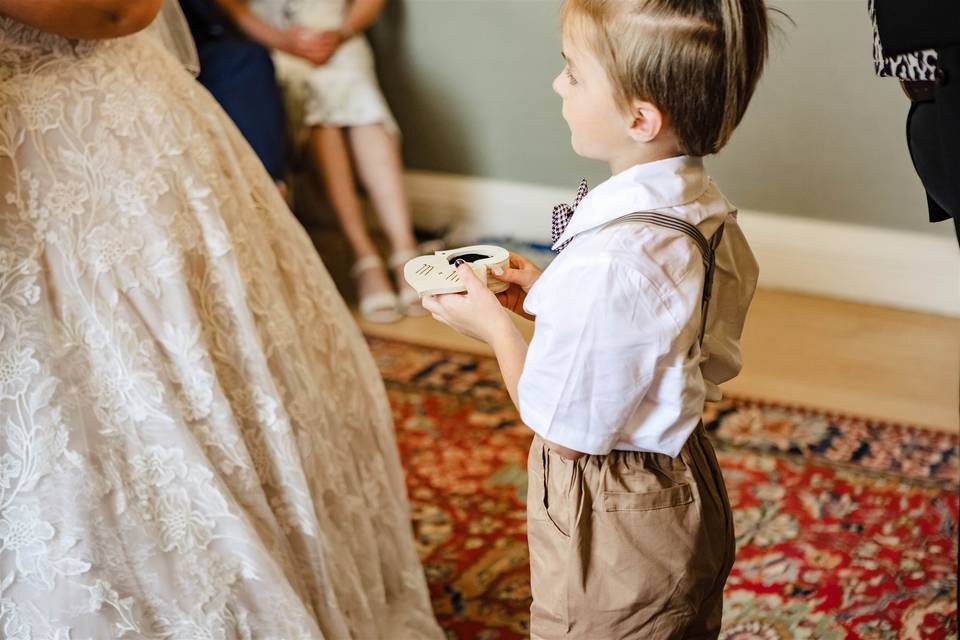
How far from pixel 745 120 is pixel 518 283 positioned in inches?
78.3

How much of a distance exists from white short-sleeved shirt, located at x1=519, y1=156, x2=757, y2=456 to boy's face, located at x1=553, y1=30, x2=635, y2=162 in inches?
1.5

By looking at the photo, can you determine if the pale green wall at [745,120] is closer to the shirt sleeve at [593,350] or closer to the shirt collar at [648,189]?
the shirt collar at [648,189]

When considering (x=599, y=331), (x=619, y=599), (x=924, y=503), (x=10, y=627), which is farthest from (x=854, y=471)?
(x=10, y=627)

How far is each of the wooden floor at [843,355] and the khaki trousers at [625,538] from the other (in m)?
→ 1.42

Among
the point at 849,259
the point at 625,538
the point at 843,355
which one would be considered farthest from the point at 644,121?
the point at 849,259

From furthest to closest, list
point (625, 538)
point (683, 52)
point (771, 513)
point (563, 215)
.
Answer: point (771, 513), point (563, 215), point (625, 538), point (683, 52)

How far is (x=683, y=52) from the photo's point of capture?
1010 mm

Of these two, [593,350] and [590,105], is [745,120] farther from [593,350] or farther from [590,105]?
[593,350]

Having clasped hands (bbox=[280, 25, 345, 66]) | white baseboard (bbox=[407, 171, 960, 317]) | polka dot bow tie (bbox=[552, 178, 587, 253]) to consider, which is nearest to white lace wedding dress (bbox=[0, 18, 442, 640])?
polka dot bow tie (bbox=[552, 178, 587, 253])

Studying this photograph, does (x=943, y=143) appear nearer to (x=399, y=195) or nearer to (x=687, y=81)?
(x=687, y=81)

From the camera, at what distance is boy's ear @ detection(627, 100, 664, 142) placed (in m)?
1.05

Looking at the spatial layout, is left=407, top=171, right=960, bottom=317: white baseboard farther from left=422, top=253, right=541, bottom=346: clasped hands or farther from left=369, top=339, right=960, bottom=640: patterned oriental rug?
left=422, top=253, right=541, bottom=346: clasped hands

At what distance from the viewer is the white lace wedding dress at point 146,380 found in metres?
1.21

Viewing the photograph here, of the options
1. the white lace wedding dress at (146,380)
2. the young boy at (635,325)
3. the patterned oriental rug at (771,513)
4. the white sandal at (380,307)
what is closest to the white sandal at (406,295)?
the white sandal at (380,307)
